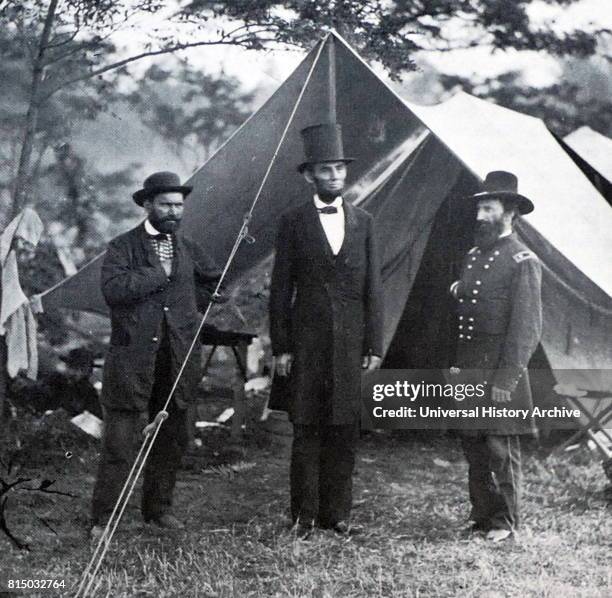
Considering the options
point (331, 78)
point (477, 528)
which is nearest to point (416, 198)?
point (331, 78)

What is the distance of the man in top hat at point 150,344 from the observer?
3281 mm

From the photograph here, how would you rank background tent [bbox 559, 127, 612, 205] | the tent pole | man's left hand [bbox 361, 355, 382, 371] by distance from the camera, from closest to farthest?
man's left hand [bbox 361, 355, 382, 371]
the tent pole
background tent [bbox 559, 127, 612, 205]

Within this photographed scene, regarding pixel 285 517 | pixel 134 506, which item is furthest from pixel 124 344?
pixel 285 517

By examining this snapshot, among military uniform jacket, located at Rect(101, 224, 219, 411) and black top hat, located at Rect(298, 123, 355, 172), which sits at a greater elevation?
black top hat, located at Rect(298, 123, 355, 172)

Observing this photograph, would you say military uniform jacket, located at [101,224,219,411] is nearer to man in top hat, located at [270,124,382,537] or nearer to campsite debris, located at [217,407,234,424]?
man in top hat, located at [270,124,382,537]

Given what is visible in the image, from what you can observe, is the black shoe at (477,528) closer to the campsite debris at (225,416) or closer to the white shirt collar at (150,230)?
the white shirt collar at (150,230)

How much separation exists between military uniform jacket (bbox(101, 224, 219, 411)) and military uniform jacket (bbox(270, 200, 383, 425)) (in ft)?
1.24

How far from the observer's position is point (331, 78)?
4035 mm

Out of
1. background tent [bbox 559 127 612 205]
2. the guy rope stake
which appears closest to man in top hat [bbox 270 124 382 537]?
the guy rope stake

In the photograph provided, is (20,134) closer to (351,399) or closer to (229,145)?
(229,145)

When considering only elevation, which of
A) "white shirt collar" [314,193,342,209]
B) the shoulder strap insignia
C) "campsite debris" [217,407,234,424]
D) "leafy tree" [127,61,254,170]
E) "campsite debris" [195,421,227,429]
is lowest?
"campsite debris" [195,421,227,429]

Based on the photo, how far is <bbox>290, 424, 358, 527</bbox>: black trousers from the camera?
11.1 feet

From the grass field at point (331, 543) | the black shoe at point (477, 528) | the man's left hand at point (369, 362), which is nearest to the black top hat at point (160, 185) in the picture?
the man's left hand at point (369, 362)

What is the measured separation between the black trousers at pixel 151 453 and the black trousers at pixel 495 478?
1244 millimetres
